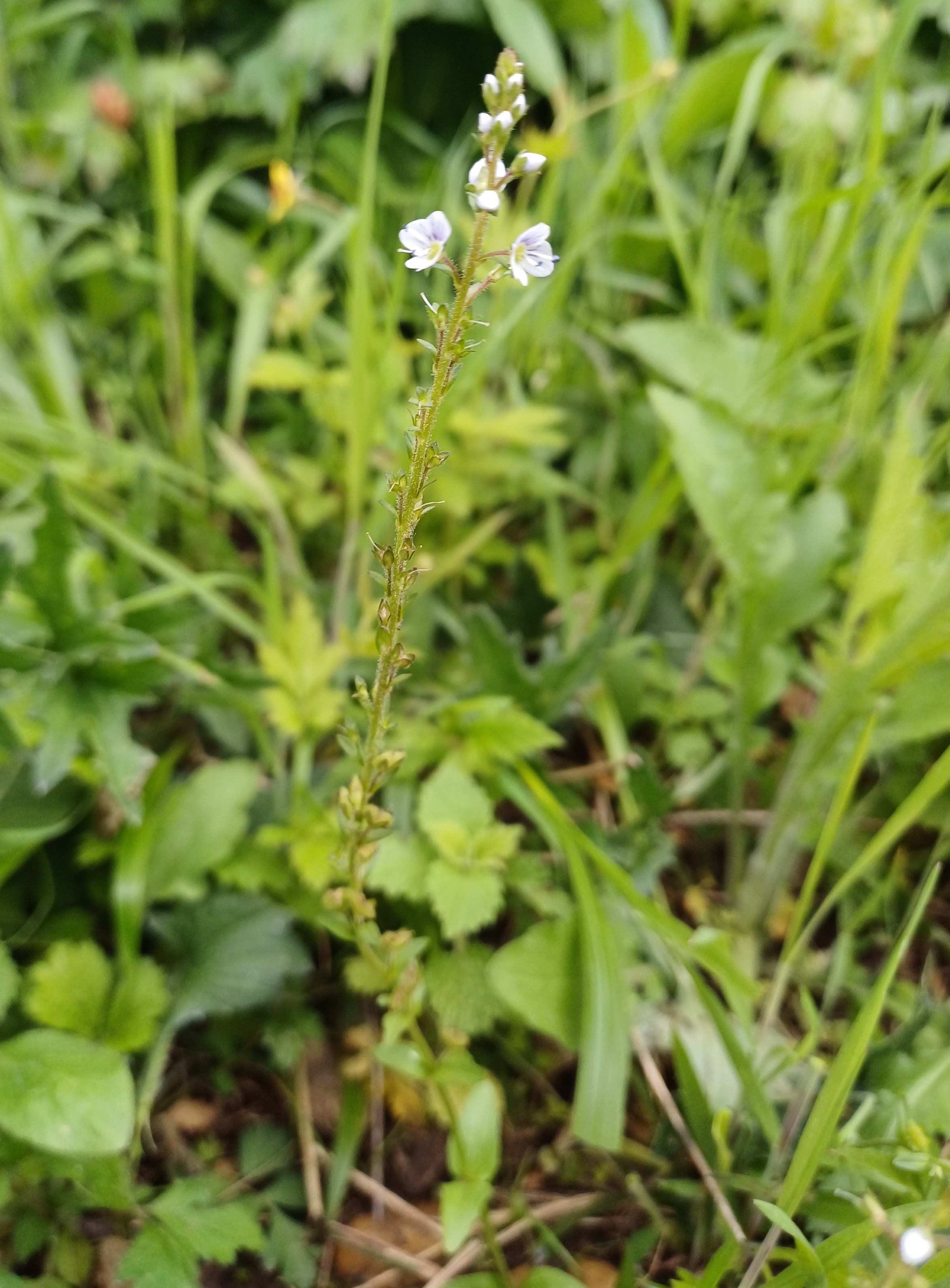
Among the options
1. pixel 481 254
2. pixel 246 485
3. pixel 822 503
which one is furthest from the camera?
pixel 246 485

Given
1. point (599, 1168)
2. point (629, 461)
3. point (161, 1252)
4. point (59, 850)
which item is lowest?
point (599, 1168)

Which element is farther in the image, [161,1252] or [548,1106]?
[548,1106]

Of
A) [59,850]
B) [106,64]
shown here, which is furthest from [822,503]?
[106,64]

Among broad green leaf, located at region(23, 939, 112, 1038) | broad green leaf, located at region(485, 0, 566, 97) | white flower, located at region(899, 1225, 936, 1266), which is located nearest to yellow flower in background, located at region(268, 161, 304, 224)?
broad green leaf, located at region(485, 0, 566, 97)

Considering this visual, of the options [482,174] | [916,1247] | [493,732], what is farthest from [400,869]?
[482,174]

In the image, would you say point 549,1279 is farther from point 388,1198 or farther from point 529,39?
point 529,39

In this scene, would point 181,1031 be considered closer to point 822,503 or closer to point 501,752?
point 501,752

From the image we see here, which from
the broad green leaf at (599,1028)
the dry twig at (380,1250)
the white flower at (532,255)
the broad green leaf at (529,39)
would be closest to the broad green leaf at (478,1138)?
the broad green leaf at (599,1028)
